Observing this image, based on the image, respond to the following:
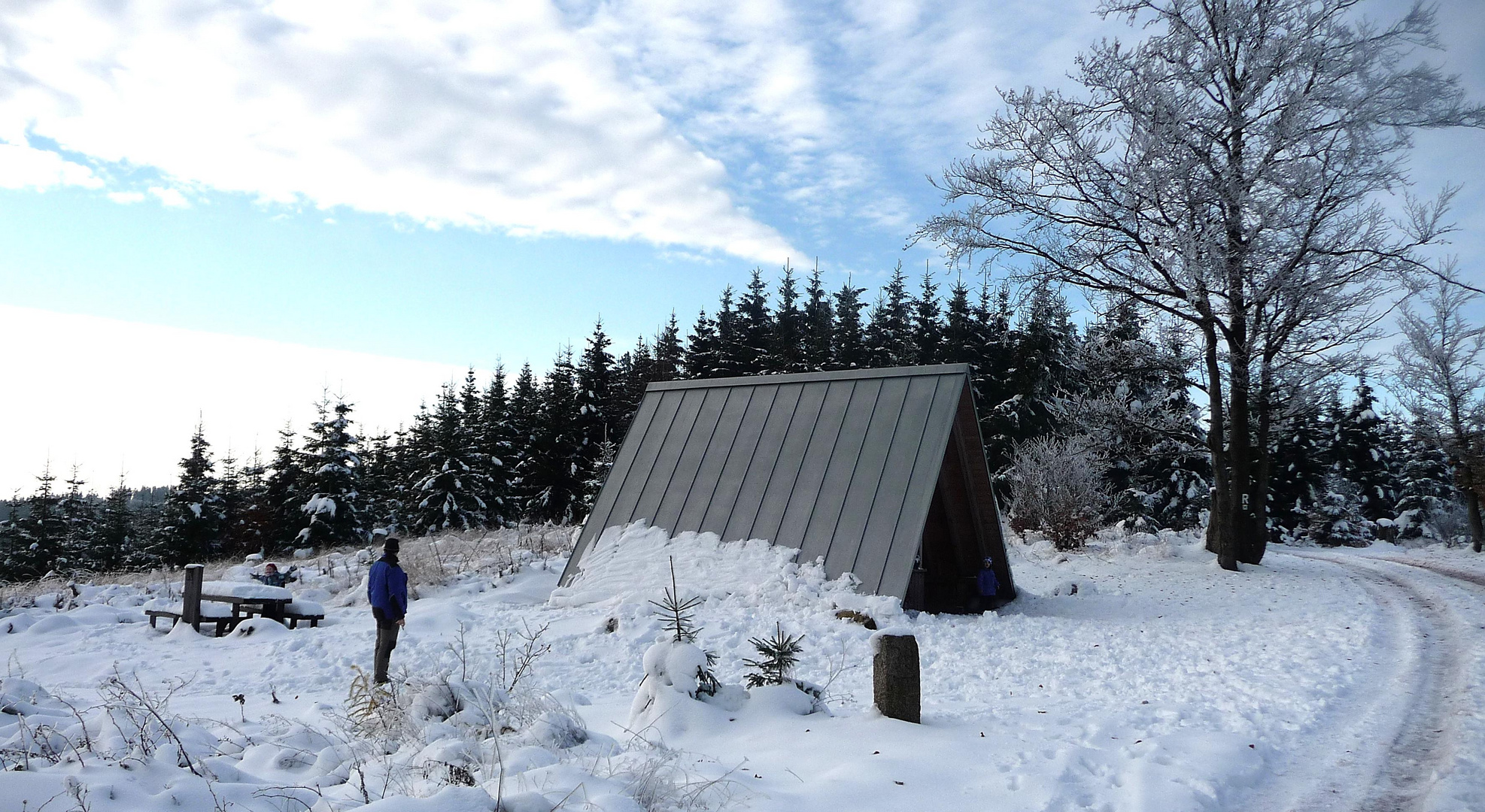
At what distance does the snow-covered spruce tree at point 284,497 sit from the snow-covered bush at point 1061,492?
27.8 m

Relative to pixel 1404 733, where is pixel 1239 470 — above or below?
above

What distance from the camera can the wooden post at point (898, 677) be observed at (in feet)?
17.4

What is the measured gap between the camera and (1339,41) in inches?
568

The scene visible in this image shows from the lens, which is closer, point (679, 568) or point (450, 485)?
point (679, 568)

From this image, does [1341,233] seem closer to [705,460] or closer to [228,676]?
[705,460]

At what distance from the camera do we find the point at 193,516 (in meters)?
33.5

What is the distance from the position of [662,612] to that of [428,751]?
237 inches

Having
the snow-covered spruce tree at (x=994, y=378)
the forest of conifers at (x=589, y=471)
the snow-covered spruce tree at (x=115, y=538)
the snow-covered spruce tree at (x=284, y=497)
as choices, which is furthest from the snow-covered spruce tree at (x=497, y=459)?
the snow-covered spruce tree at (x=994, y=378)

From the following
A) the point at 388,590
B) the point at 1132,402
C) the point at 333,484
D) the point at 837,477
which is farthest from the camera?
the point at 333,484

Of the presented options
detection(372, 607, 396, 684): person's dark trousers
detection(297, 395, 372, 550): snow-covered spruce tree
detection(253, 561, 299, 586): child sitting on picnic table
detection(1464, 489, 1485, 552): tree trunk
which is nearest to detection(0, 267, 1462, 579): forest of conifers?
detection(297, 395, 372, 550): snow-covered spruce tree

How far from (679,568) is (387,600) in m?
4.31

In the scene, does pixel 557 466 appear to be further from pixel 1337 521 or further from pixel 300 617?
pixel 1337 521

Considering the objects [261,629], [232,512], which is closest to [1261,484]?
[261,629]

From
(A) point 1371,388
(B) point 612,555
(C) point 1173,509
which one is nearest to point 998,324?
(C) point 1173,509
